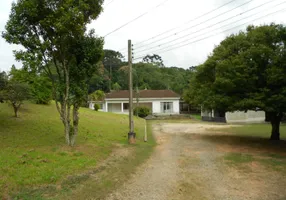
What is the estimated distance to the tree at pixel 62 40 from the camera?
30.6 ft

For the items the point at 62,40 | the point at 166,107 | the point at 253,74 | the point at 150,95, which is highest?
the point at 62,40

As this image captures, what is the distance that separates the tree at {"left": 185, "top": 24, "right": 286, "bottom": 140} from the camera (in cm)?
1220

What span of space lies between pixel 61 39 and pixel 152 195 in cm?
738

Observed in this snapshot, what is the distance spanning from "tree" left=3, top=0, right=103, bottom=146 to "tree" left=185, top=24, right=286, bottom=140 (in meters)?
7.58

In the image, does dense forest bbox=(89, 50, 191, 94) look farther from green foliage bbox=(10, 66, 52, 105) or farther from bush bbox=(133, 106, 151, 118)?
green foliage bbox=(10, 66, 52, 105)

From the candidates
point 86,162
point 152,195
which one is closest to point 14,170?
point 86,162

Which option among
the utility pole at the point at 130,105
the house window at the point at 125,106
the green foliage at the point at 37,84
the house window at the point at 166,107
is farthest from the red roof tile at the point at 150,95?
the utility pole at the point at 130,105

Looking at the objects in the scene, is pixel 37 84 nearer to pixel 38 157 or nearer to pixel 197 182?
pixel 38 157

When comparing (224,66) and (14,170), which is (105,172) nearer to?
(14,170)

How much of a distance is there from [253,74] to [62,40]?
32.7 ft

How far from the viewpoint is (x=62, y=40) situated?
10.0 m

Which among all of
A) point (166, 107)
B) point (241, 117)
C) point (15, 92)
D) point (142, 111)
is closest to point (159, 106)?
point (166, 107)

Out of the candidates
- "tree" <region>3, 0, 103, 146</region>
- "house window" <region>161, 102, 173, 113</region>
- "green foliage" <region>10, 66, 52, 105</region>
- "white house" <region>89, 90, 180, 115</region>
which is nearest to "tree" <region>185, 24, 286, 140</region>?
"tree" <region>3, 0, 103, 146</region>

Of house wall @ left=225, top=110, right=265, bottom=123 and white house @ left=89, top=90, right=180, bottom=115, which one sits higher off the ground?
white house @ left=89, top=90, right=180, bottom=115
